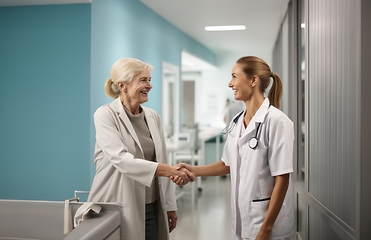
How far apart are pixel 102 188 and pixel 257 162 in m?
0.94

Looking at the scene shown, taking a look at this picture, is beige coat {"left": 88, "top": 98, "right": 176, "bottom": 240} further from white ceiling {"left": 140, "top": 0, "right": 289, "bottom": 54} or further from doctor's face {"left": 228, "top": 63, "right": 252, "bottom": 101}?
white ceiling {"left": 140, "top": 0, "right": 289, "bottom": 54}

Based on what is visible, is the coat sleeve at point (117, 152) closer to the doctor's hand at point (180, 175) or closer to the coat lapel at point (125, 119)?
the coat lapel at point (125, 119)

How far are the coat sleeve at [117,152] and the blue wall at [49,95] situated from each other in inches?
73.7

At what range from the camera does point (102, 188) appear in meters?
2.47

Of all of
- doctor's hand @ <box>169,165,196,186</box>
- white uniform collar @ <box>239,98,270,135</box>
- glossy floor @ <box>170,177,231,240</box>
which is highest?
white uniform collar @ <box>239,98,270,135</box>

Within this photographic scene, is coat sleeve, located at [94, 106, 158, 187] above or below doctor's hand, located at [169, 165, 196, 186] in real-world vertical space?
above

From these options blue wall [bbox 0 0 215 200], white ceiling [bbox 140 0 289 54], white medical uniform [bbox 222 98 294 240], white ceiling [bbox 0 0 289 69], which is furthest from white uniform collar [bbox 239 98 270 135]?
white ceiling [bbox 140 0 289 54]

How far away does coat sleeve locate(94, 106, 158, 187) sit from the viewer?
238 cm

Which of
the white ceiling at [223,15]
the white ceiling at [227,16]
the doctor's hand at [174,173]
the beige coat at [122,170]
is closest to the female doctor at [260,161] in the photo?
the doctor's hand at [174,173]

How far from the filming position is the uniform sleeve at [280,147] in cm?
204

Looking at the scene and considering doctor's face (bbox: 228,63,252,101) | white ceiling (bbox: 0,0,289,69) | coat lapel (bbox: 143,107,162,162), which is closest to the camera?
doctor's face (bbox: 228,63,252,101)

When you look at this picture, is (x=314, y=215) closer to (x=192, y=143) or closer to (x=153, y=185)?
(x=153, y=185)

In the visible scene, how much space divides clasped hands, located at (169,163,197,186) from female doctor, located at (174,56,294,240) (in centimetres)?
48

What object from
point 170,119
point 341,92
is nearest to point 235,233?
point 341,92
